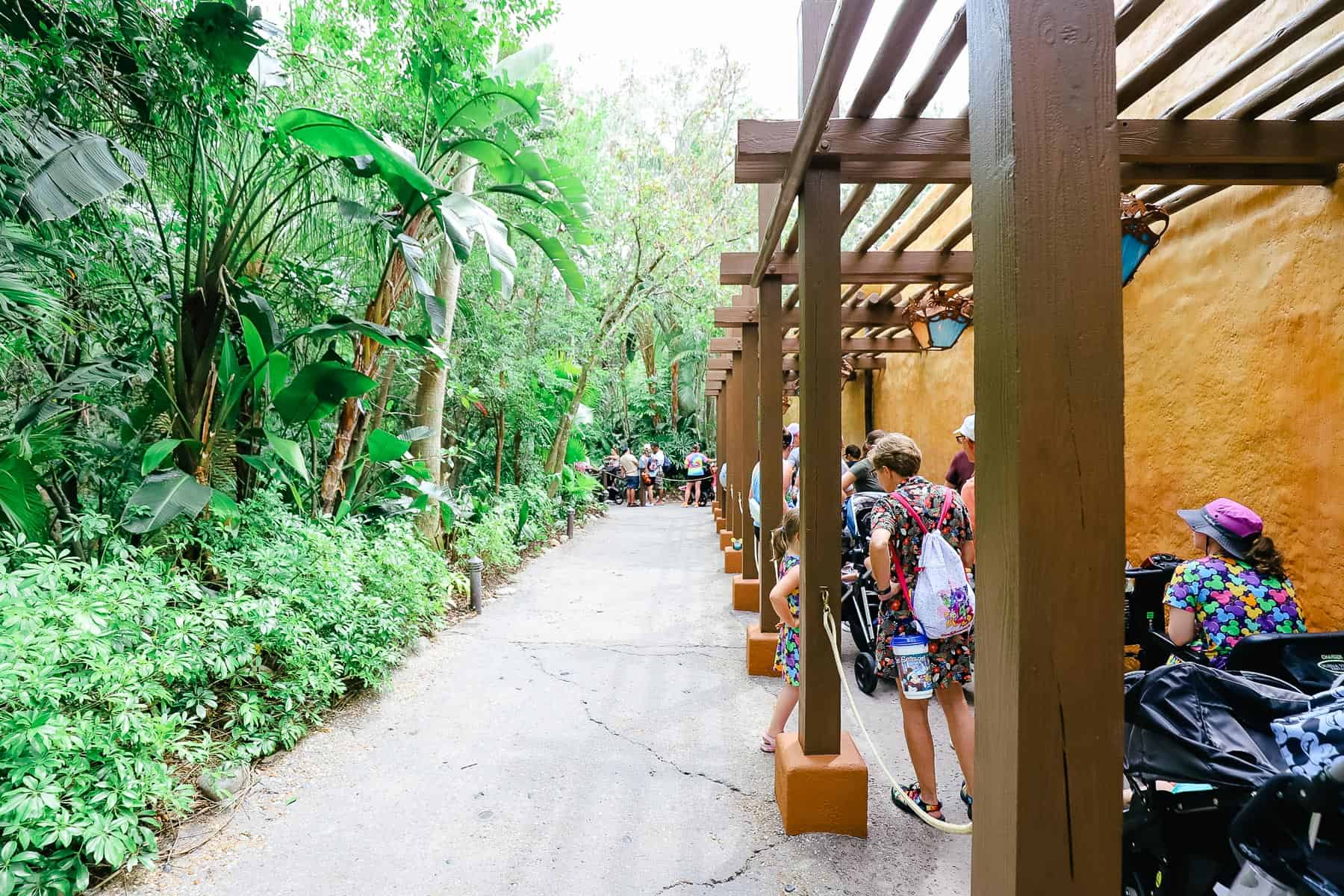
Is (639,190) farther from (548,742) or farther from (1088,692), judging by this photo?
(1088,692)

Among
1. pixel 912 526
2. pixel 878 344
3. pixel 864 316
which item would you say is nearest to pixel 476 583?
pixel 864 316

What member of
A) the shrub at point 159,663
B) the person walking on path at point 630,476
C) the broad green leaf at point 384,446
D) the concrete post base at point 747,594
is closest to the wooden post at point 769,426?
the concrete post base at point 747,594

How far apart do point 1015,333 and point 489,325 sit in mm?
10266

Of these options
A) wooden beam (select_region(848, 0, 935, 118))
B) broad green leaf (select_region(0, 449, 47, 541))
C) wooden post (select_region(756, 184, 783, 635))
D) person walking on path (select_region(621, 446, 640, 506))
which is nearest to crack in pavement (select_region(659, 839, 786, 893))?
wooden post (select_region(756, 184, 783, 635))

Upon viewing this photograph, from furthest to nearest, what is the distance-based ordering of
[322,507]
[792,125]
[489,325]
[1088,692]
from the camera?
1. [489,325]
2. [322,507]
3. [792,125]
4. [1088,692]

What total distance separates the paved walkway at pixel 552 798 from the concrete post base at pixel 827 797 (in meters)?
0.07

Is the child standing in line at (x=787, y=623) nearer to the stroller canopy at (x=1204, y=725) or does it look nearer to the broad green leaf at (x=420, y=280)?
the stroller canopy at (x=1204, y=725)

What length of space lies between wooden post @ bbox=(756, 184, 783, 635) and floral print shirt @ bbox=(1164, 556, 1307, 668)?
2700 mm

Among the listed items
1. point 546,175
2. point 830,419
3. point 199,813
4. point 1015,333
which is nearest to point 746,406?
point 546,175

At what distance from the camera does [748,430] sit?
691 cm

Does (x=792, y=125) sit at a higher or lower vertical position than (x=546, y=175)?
lower

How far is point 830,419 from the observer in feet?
10.9

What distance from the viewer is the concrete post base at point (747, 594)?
304 inches

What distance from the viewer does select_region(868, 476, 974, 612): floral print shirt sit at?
3355 mm
